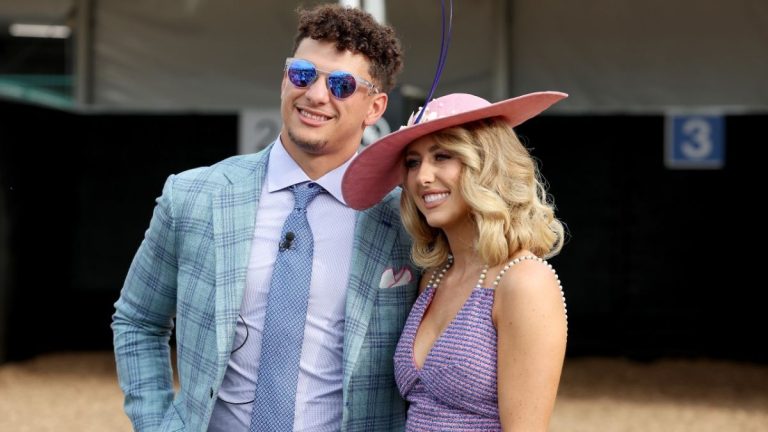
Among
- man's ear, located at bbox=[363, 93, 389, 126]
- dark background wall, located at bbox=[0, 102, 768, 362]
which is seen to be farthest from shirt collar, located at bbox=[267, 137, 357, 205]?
dark background wall, located at bbox=[0, 102, 768, 362]

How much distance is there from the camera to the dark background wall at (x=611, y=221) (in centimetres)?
848

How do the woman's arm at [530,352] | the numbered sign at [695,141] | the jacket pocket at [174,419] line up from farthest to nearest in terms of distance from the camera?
the numbered sign at [695,141] → the jacket pocket at [174,419] → the woman's arm at [530,352]

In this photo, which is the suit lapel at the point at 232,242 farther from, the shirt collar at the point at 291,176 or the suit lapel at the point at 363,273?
the suit lapel at the point at 363,273

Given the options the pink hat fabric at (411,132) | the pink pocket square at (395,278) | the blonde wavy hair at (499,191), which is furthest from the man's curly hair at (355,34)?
the pink pocket square at (395,278)

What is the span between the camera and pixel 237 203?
92.9 inches

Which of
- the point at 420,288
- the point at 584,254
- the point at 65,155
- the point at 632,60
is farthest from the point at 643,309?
the point at 420,288

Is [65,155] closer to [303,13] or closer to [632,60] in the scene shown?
[632,60]

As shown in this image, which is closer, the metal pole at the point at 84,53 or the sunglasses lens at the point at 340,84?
the sunglasses lens at the point at 340,84

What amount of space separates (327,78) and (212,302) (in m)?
0.52

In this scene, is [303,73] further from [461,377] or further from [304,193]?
[461,377]

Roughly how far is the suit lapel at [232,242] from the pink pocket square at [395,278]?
0.28 meters

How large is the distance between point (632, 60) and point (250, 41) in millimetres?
3078

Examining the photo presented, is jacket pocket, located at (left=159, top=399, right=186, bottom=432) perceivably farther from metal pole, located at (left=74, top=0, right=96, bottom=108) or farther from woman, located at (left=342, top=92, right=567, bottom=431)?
metal pole, located at (left=74, top=0, right=96, bottom=108)

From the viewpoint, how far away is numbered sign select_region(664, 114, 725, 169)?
821cm
